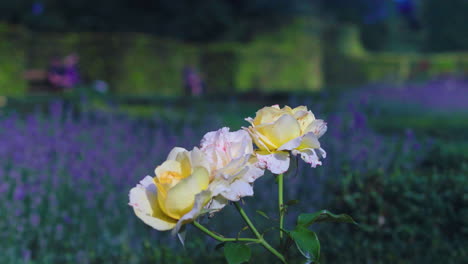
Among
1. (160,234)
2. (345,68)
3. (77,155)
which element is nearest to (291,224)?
(160,234)

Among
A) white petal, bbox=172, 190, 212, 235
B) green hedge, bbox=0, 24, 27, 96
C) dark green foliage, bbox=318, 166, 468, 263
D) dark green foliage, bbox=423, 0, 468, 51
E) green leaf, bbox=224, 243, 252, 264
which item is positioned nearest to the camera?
white petal, bbox=172, 190, 212, 235

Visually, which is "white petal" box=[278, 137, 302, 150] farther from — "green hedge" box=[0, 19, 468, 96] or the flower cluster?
"green hedge" box=[0, 19, 468, 96]

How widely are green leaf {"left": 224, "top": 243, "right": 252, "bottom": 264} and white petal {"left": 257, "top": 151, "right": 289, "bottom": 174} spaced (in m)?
0.16

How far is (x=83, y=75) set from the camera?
13.1 meters

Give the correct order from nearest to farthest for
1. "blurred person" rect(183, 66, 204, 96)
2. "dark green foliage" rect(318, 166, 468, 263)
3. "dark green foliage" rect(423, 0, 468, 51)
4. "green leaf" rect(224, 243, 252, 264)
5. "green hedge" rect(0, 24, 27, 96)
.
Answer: "green leaf" rect(224, 243, 252, 264), "dark green foliage" rect(318, 166, 468, 263), "green hedge" rect(0, 24, 27, 96), "blurred person" rect(183, 66, 204, 96), "dark green foliage" rect(423, 0, 468, 51)

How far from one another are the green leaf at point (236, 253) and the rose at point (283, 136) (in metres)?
0.17

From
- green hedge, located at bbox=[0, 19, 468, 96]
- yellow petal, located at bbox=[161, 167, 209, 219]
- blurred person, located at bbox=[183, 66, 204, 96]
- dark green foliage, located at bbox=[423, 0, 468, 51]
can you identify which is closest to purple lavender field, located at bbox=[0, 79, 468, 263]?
yellow petal, located at bbox=[161, 167, 209, 219]

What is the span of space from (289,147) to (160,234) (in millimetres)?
2651

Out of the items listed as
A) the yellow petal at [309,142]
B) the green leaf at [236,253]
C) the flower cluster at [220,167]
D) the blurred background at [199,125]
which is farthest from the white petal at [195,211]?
the blurred background at [199,125]

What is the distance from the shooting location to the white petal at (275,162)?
109 cm

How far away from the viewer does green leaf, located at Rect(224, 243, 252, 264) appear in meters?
1.05

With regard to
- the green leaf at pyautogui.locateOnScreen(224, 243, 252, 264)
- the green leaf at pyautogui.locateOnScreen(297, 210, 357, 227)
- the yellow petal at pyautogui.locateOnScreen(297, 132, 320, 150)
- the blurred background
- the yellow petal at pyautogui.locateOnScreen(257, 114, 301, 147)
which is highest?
the yellow petal at pyautogui.locateOnScreen(257, 114, 301, 147)

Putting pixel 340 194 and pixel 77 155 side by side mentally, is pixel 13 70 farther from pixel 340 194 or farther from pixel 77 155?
pixel 340 194

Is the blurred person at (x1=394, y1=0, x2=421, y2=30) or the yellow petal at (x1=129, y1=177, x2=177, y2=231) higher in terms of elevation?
the yellow petal at (x1=129, y1=177, x2=177, y2=231)
